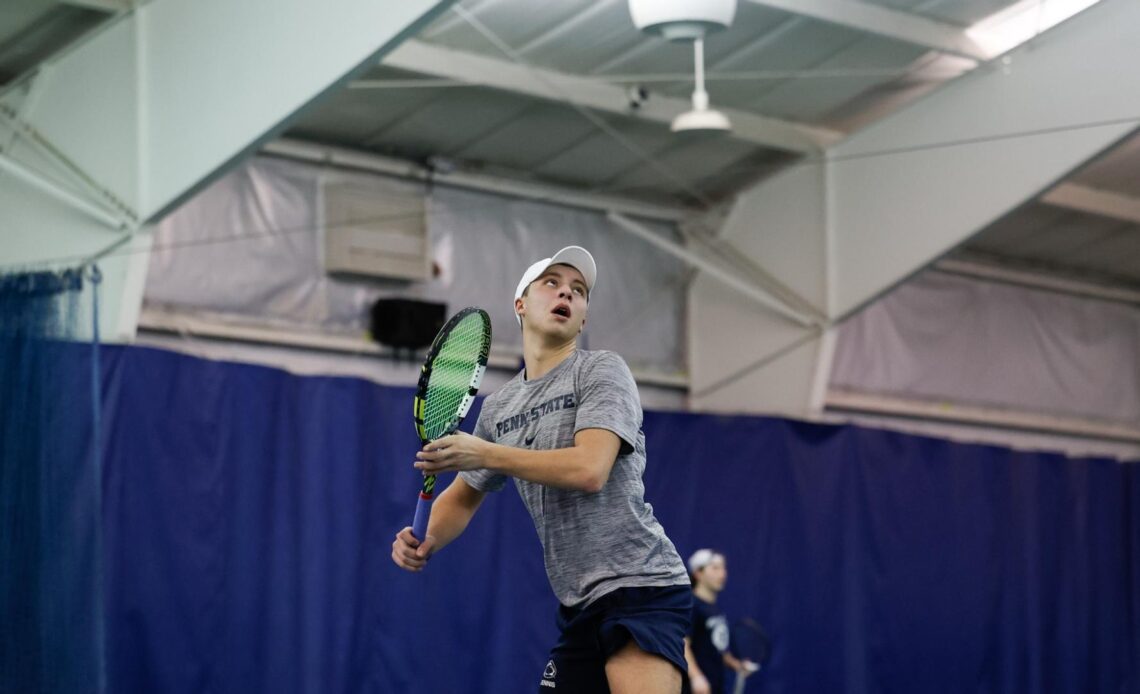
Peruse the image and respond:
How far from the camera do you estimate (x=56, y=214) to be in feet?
25.3

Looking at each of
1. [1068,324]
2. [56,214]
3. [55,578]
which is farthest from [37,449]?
[1068,324]

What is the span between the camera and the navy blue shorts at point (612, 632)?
3396 millimetres

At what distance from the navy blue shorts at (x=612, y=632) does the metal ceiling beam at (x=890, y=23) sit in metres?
5.07

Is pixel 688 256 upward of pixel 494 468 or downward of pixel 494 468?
upward

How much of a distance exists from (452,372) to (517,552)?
5784 mm

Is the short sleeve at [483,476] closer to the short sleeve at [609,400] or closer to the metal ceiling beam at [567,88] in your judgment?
the short sleeve at [609,400]

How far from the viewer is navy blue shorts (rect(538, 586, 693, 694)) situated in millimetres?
3396

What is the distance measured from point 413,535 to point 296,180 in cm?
612

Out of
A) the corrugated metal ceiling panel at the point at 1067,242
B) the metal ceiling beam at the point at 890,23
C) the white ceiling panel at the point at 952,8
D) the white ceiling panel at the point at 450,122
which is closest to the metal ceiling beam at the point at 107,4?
the white ceiling panel at the point at 450,122

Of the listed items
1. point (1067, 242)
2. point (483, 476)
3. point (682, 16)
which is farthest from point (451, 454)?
point (1067, 242)

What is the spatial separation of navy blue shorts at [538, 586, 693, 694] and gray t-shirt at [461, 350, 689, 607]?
0.03 meters

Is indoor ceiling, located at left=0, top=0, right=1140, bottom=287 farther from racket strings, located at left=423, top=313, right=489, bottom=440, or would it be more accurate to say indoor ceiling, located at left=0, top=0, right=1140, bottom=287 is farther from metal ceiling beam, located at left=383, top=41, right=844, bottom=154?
racket strings, located at left=423, top=313, right=489, bottom=440

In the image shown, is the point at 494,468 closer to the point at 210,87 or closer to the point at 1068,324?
the point at 210,87

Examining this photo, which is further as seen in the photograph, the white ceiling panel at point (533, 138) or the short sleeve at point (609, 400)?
the white ceiling panel at point (533, 138)
